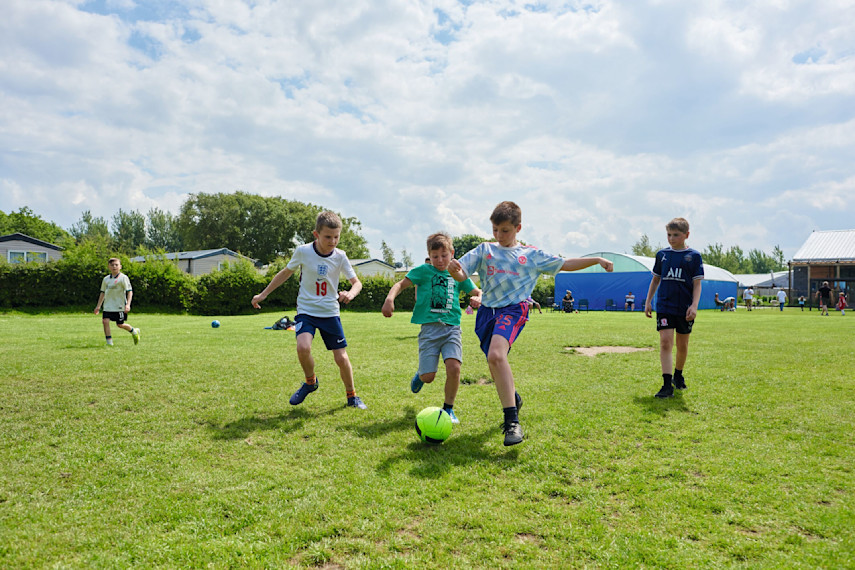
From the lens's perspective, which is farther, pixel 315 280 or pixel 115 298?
pixel 115 298

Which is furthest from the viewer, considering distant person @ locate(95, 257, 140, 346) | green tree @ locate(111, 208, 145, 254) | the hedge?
green tree @ locate(111, 208, 145, 254)

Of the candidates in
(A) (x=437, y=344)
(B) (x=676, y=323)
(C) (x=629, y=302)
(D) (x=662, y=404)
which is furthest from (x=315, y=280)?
(C) (x=629, y=302)

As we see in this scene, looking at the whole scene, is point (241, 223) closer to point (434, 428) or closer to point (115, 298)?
point (115, 298)

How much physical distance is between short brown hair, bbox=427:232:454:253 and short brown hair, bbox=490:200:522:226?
0.45 meters

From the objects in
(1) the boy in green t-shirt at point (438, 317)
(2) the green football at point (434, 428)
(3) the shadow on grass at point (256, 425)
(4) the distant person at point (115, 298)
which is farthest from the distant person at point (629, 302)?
(2) the green football at point (434, 428)

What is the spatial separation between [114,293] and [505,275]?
10.6 m

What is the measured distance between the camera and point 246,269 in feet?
100

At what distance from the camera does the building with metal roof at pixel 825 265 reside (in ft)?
138

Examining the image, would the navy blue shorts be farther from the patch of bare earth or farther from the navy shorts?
the patch of bare earth

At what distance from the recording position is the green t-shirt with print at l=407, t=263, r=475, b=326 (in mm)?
5145

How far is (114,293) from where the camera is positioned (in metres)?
11.7

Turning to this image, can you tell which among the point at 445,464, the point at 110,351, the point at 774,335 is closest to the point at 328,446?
the point at 445,464

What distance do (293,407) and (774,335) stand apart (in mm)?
14089

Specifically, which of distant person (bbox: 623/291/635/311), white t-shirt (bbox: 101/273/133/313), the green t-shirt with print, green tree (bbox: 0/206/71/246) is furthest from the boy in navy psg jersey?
green tree (bbox: 0/206/71/246)
